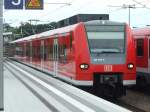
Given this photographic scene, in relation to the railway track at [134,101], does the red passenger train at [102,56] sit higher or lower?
higher

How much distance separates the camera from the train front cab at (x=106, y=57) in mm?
18875

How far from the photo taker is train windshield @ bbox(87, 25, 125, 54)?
19250mm

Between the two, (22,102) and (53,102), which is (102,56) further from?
(53,102)

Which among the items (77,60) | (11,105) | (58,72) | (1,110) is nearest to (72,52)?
(77,60)

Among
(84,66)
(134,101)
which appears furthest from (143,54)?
(84,66)

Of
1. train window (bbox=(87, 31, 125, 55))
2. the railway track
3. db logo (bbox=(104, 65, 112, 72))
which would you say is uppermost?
train window (bbox=(87, 31, 125, 55))

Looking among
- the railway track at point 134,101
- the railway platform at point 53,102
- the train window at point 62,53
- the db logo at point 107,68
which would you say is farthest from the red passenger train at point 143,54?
the railway platform at point 53,102

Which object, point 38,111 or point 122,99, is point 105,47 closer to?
point 122,99

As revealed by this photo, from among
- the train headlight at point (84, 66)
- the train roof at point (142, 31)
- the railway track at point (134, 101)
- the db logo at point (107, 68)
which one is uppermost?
the train roof at point (142, 31)

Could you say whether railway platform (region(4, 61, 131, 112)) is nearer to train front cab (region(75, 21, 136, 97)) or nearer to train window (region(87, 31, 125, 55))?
train front cab (region(75, 21, 136, 97))

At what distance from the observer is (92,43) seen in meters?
19.3

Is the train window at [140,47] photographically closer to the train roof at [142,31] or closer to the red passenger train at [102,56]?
the train roof at [142,31]

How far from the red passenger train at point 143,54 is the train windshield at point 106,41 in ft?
5.32

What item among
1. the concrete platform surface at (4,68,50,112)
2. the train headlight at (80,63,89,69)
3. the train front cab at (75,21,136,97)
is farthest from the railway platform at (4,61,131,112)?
the train front cab at (75,21,136,97)
